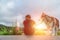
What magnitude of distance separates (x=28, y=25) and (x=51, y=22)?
0.28 m

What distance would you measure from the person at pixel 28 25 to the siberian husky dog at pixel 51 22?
0.13 metres

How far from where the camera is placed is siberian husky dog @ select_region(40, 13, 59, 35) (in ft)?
9.00

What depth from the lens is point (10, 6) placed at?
108 inches

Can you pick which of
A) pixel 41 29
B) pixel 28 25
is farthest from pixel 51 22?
pixel 28 25

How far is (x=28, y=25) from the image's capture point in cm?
276

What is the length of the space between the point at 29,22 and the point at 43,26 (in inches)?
6.9

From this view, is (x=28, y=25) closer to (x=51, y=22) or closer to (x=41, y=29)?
(x=41, y=29)

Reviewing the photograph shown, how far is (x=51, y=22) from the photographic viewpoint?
9.14 feet

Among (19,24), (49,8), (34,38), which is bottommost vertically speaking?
(34,38)

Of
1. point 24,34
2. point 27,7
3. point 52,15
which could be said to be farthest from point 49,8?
point 24,34

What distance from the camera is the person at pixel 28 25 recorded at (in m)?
2.75

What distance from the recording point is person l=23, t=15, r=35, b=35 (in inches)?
108

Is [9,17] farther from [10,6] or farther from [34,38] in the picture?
[34,38]

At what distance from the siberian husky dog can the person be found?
0.13 m
